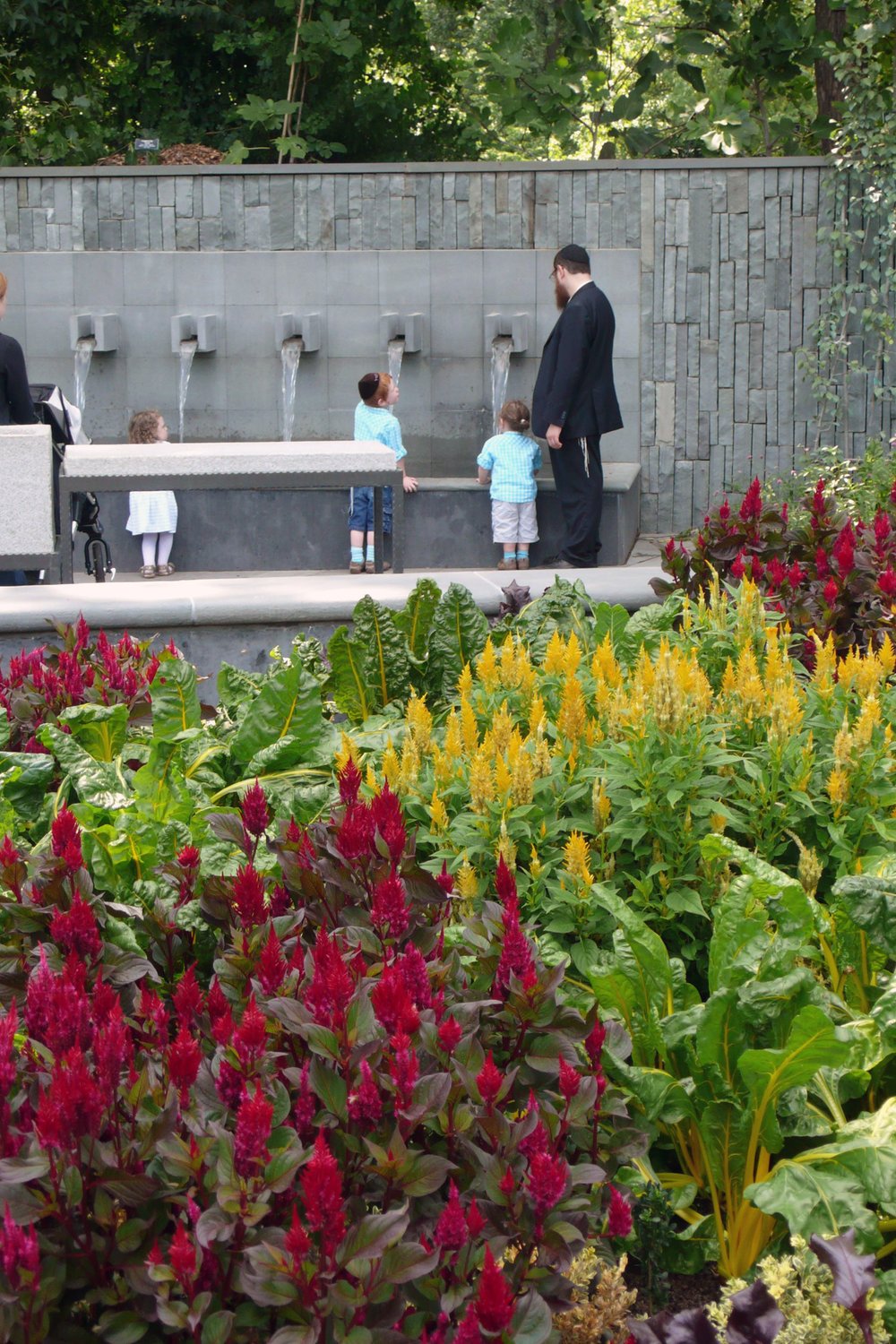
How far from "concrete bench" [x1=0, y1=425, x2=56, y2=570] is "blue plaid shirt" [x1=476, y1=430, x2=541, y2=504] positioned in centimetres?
448

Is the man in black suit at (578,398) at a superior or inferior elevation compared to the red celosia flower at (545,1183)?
superior

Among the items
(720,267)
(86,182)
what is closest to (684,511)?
(720,267)

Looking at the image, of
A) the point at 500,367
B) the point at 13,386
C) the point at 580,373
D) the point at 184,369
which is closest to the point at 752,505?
the point at 13,386

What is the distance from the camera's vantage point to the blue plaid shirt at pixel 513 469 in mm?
11016

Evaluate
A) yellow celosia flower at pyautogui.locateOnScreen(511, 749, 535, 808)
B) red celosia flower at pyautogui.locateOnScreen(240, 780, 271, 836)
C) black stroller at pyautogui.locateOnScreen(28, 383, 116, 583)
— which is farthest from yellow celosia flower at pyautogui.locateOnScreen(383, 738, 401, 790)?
black stroller at pyautogui.locateOnScreen(28, 383, 116, 583)

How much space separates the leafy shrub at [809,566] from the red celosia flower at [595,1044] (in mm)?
2107

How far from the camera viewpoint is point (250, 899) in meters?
2.18

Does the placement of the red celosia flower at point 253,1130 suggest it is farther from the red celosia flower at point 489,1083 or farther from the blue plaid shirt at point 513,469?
the blue plaid shirt at point 513,469

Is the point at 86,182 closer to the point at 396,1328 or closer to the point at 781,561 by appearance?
the point at 781,561

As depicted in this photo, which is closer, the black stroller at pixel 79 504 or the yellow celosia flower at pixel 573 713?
the yellow celosia flower at pixel 573 713

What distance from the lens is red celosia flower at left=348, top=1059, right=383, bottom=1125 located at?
172cm

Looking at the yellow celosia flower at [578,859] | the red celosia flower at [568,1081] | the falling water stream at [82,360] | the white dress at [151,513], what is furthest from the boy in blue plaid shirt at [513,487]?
the red celosia flower at [568,1081]

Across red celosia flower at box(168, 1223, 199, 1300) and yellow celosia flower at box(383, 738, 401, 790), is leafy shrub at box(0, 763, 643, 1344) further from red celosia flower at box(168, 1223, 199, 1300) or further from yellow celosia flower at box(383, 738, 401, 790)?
yellow celosia flower at box(383, 738, 401, 790)

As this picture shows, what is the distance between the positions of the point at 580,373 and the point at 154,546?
3424mm
